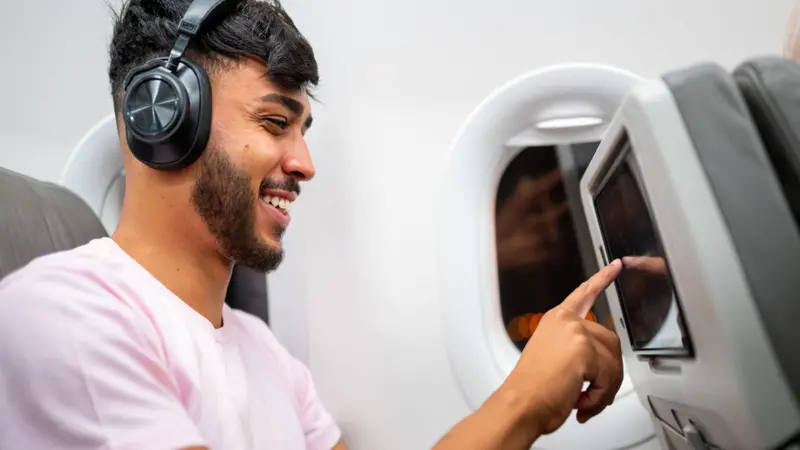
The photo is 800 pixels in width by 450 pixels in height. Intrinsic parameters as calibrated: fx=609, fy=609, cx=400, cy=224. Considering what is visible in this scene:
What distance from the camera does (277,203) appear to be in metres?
1.06

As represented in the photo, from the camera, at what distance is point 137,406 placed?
73cm

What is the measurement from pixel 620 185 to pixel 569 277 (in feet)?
2.77

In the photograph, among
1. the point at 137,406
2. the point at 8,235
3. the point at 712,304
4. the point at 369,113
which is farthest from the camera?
the point at 369,113

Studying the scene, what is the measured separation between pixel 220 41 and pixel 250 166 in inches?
8.5

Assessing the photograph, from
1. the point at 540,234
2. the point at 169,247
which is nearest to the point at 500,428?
the point at 169,247

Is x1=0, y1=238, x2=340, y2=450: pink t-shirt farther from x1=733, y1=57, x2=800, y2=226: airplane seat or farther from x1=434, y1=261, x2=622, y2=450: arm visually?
x1=733, y1=57, x2=800, y2=226: airplane seat

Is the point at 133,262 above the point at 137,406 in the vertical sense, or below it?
above

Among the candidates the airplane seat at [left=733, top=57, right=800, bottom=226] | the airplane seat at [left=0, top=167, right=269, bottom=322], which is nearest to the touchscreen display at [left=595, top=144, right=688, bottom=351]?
the airplane seat at [left=733, top=57, right=800, bottom=226]

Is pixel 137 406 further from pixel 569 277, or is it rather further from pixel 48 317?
pixel 569 277

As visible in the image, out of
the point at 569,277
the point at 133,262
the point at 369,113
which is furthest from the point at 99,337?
the point at 569,277

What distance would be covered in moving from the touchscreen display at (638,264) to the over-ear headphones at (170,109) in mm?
616

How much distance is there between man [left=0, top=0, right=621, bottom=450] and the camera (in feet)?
2.34

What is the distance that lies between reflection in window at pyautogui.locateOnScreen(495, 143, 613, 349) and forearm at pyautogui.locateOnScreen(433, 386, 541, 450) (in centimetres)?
79

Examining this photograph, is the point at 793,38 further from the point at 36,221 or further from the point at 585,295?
the point at 36,221
